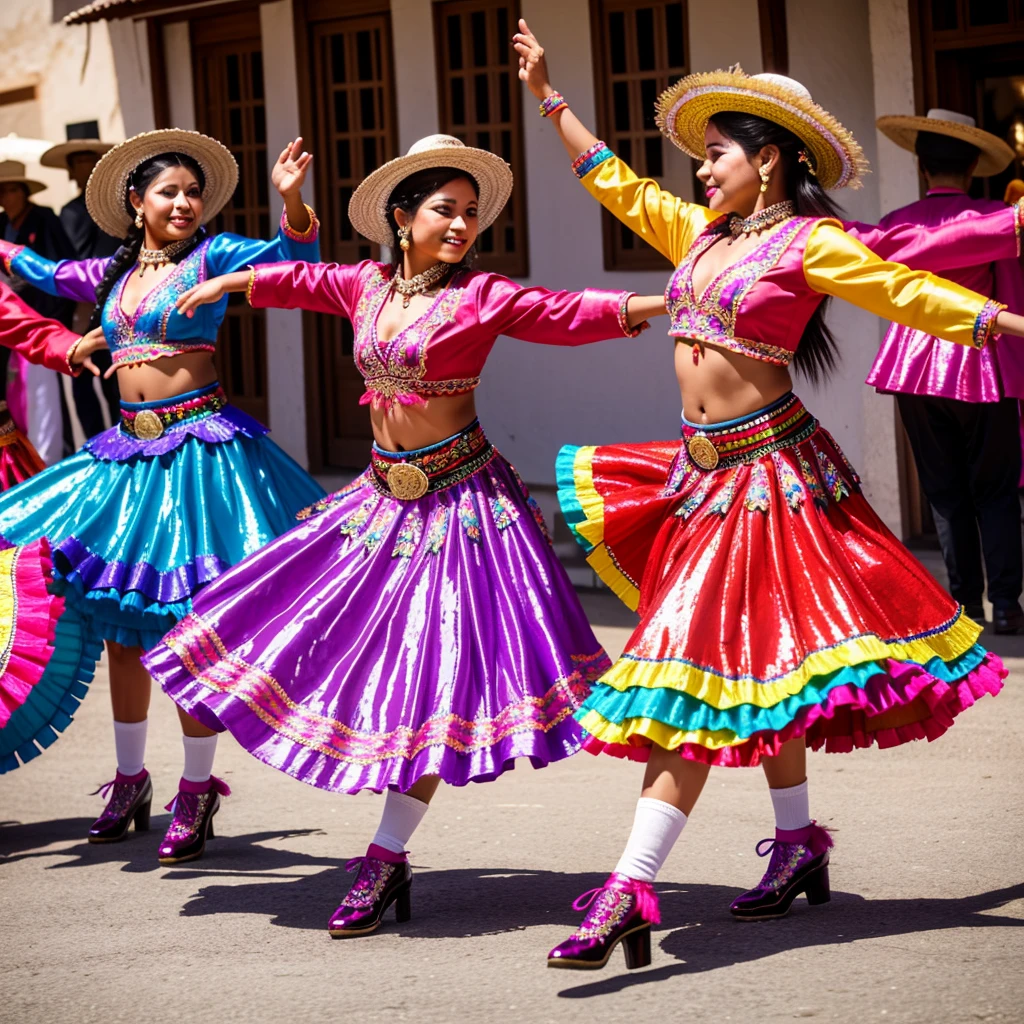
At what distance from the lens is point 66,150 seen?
408 inches

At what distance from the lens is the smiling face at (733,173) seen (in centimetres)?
420

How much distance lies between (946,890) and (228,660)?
1.86m

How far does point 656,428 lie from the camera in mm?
10367

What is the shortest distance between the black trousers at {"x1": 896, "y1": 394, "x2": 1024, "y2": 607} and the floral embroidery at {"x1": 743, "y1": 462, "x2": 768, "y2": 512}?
344 centimetres

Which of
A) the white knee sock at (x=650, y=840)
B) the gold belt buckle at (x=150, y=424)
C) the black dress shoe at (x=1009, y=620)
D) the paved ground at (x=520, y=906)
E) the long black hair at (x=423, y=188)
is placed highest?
the long black hair at (x=423, y=188)

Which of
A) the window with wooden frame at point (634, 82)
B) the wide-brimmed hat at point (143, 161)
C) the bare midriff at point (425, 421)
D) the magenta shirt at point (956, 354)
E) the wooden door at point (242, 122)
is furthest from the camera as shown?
the wooden door at point (242, 122)

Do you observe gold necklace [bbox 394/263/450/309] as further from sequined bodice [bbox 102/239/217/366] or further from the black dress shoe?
the black dress shoe

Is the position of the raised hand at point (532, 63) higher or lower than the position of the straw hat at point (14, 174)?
lower

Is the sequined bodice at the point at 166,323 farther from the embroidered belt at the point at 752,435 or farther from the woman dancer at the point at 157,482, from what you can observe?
the embroidered belt at the point at 752,435

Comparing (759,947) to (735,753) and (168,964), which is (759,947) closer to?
(735,753)

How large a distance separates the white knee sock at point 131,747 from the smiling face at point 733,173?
2386 mm

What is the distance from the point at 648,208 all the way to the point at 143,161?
6.01 feet

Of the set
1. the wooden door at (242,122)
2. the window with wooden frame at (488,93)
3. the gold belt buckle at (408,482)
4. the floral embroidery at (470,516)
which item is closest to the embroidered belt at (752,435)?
the floral embroidery at (470,516)

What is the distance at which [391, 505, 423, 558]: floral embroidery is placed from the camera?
4434 mm
